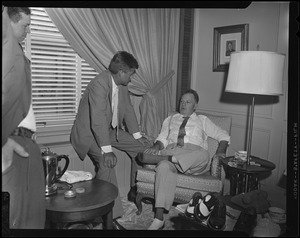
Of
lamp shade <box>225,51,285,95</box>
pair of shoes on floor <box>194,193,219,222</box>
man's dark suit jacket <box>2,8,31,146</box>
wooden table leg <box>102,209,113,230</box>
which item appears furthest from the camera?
lamp shade <box>225,51,285,95</box>

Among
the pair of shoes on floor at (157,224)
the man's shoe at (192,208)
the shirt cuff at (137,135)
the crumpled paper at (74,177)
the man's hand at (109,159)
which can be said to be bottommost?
the pair of shoes on floor at (157,224)

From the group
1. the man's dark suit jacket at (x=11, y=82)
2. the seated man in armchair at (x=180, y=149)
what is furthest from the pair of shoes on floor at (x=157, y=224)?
the man's dark suit jacket at (x=11, y=82)

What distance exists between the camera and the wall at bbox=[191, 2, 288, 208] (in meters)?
1.61

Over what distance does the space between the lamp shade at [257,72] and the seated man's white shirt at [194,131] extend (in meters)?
0.34

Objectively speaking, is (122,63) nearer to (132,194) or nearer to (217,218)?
(132,194)

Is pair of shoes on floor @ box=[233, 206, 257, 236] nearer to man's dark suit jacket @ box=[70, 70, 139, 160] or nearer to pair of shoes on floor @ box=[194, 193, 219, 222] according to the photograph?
pair of shoes on floor @ box=[194, 193, 219, 222]

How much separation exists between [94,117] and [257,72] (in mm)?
877

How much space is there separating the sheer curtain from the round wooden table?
0.78m

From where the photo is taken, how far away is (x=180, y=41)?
201cm

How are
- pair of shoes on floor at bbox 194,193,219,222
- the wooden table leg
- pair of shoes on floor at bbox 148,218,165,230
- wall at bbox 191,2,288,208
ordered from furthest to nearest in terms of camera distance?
wall at bbox 191,2,288,208 → pair of shoes on floor at bbox 148,218,165,230 → the wooden table leg → pair of shoes on floor at bbox 194,193,219,222

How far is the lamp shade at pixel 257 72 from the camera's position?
1507 millimetres

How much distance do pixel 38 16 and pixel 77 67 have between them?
34cm

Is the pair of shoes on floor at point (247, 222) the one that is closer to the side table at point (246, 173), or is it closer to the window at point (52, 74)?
the side table at point (246, 173)

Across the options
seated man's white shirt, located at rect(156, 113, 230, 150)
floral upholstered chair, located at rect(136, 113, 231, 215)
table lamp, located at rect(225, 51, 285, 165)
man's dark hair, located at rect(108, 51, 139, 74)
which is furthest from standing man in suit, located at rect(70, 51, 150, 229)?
table lamp, located at rect(225, 51, 285, 165)
